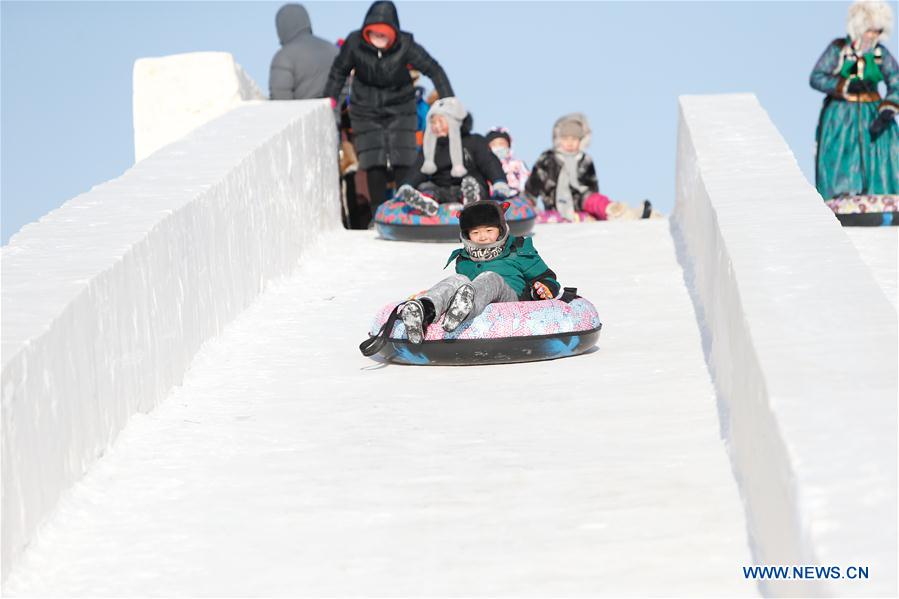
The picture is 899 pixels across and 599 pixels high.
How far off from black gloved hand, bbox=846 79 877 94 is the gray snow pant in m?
5.26

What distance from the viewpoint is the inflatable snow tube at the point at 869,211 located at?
12047mm

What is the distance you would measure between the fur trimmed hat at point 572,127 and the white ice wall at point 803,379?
192 inches

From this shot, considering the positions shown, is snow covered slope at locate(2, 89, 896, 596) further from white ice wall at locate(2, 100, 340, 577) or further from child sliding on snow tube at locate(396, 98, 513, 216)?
child sliding on snow tube at locate(396, 98, 513, 216)

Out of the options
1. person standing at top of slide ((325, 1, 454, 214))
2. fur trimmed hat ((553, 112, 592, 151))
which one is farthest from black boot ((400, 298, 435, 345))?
fur trimmed hat ((553, 112, 592, 151))

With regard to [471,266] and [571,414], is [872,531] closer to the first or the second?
[571,414]

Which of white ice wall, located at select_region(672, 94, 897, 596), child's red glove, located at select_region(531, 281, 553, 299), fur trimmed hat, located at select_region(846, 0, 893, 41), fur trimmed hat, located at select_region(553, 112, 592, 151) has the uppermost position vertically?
white ice wall, located at select_region(672, 94, 897, 596)

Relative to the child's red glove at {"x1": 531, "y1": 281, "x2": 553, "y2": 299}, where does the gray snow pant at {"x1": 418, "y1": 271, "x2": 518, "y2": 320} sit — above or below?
above

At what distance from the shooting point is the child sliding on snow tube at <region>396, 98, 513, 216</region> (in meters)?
11.7

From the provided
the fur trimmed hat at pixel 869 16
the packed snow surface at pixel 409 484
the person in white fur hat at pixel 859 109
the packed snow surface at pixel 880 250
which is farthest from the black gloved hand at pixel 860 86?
the packed snow surface at pixel 409 484

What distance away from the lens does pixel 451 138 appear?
1175cm

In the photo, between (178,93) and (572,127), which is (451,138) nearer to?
(572,127)

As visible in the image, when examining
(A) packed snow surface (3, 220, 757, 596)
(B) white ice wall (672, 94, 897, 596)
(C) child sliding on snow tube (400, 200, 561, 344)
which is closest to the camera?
(B) white ice wall (672, 94, 897, 596)

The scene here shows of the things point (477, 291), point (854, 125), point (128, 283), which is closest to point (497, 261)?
point (477, 291)

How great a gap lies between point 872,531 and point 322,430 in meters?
3.00
